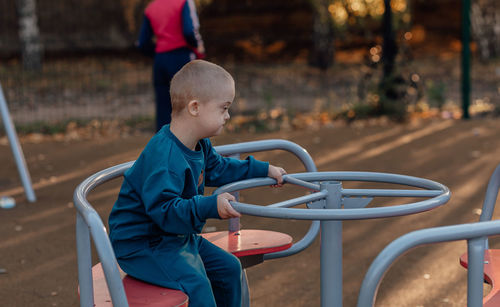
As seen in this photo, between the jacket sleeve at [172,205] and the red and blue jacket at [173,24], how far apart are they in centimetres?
386

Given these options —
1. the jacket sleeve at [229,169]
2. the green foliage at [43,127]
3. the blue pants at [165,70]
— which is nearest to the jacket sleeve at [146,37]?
the blue pants at [165,70]

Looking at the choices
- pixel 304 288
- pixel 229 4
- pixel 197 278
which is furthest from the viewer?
pixel 229 4

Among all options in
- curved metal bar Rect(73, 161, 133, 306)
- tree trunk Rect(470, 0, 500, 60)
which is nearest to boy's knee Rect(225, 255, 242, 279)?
curved metal bar Rect(73, 161, 133, 306)

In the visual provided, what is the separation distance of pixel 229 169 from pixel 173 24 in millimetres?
3643

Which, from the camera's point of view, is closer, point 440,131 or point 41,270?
point 41,270

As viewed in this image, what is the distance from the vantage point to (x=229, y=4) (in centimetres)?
1688

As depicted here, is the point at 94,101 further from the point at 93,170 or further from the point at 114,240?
the point at 114,240

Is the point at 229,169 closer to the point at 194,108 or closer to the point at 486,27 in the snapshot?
the point at 194,108

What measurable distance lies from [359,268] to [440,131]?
14.0 feet

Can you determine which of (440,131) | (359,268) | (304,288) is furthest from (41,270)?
(440,131)

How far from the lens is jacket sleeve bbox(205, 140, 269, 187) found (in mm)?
2609

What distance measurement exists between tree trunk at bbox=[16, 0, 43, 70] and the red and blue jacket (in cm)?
881

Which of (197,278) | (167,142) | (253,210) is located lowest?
(197,278)

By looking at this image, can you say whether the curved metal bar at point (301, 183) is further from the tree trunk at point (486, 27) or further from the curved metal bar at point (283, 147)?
the tree trunk at point (486, 27)
